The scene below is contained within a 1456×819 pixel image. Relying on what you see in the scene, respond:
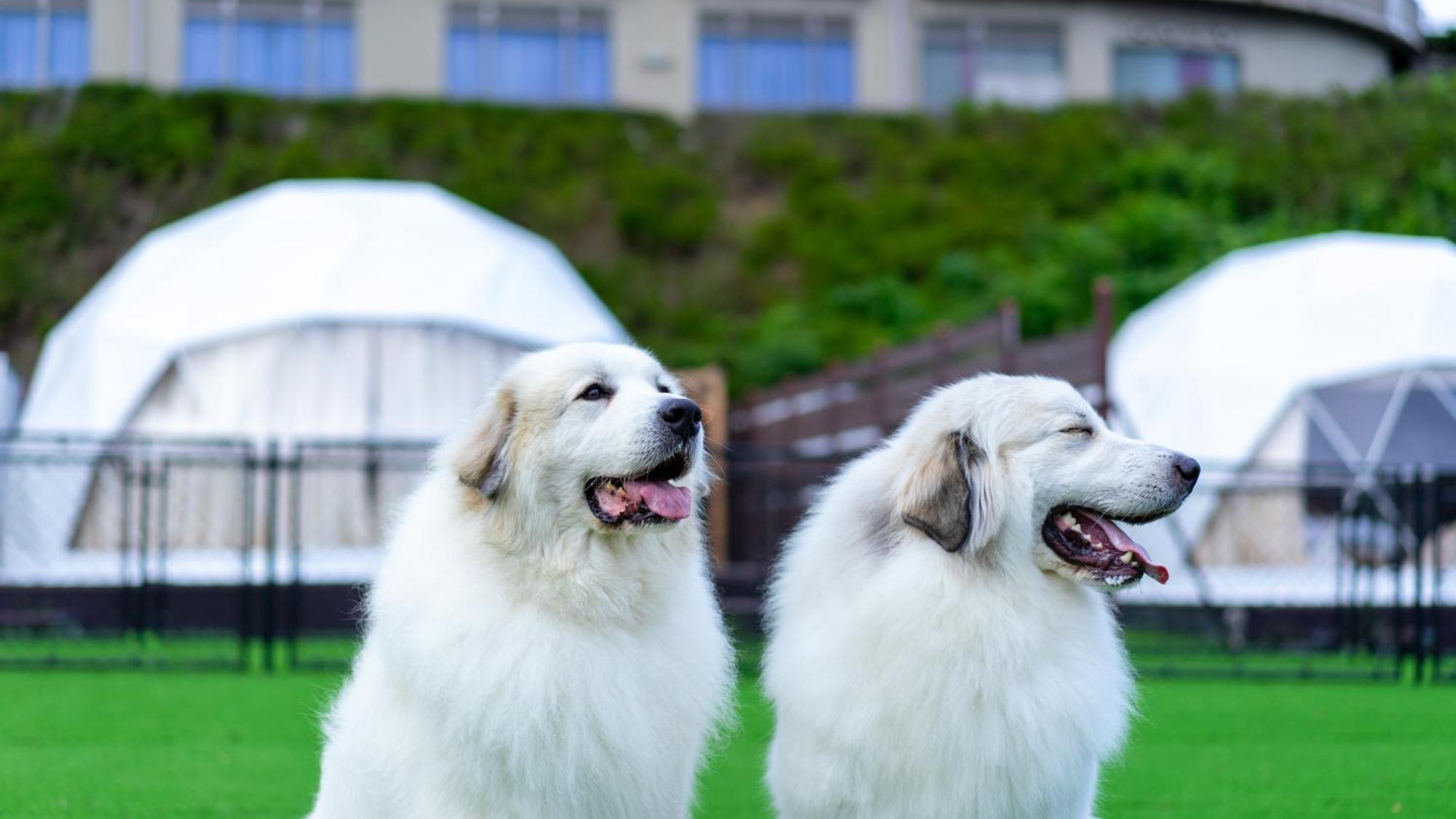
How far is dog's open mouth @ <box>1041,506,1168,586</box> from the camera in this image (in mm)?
3385

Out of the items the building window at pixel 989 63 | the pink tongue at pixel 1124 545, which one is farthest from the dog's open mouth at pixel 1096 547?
the building window at pixel 989 63

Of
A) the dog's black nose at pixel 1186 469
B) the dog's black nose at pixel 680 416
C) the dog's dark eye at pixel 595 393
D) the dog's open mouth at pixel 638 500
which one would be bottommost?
the dog's open mouth at pixel 638 500

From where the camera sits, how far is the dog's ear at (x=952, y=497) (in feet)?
10.8

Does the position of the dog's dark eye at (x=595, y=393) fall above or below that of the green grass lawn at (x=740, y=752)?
above

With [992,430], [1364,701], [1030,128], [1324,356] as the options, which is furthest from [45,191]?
[992,430]

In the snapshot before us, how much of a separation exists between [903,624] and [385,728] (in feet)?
4.26

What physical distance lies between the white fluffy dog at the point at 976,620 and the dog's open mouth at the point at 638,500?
1.43ft

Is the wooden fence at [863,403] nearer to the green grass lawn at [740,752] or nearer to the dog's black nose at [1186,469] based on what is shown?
the green grass lawn at [740,752]

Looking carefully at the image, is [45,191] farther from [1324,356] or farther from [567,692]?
[567,692]

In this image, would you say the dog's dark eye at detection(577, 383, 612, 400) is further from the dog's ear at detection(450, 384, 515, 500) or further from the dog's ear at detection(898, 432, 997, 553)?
the dog's ear at detection(898, 432, 997, 553)

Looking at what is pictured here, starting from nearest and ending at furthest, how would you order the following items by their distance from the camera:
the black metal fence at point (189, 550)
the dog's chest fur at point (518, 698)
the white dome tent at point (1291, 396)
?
the dog's chest fur at point (518, 698), the black metal fence at point (189, 550), the white dome tent at point (1291, 396)

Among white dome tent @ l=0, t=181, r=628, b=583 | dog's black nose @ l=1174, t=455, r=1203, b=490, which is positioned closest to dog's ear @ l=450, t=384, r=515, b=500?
dog's black nose @ l=1174, t=455, r=1203, b=490

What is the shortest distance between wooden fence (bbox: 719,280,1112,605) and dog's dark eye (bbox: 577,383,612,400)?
17.8 ft

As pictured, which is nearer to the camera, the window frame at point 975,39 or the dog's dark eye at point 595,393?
the dog's dark eye at point 595,393
